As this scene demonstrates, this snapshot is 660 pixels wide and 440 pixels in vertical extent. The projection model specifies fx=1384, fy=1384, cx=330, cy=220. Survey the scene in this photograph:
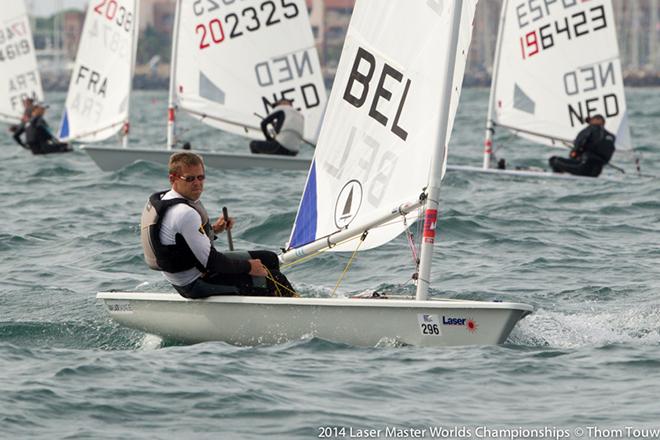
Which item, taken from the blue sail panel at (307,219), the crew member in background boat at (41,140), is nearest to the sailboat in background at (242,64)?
the crew member in background boat at (41,140)

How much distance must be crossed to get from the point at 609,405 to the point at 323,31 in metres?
99.4

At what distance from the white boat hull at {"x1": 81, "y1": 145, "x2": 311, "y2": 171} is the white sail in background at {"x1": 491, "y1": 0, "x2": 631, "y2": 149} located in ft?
8.69

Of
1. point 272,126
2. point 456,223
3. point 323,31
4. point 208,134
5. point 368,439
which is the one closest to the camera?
point 368,439

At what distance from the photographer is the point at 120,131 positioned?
706 inches

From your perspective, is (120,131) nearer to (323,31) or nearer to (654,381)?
(654,381)

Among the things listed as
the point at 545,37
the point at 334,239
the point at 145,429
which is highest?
the point at 545,37

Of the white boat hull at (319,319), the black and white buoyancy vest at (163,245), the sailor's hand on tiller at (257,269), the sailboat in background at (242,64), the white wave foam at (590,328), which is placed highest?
the sailboat in background at (242,64)

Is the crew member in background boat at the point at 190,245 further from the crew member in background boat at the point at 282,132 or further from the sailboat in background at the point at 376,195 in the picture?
the crew member in background boat at the point at 282,132

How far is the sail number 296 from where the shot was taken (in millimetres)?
16188

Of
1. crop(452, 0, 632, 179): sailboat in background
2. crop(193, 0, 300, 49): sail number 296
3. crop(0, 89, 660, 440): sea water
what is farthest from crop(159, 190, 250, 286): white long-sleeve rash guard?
crop(452, 0, 632, 179): sailboat in background

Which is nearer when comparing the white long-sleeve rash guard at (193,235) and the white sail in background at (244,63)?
the white long-sleeve rash guard at (193,235)

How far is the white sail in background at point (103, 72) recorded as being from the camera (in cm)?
1727

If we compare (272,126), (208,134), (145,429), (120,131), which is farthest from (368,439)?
(208,134)
